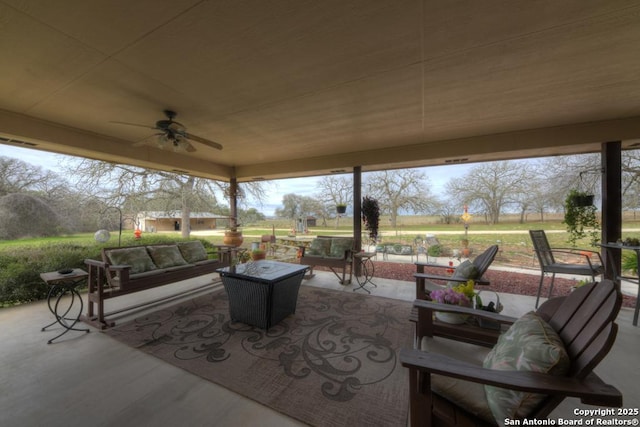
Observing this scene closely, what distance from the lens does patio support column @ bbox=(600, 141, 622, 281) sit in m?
3.36

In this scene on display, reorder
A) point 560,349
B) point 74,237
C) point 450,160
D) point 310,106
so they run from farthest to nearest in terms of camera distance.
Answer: point 74,237 < point 450,160 < point 310,106 < point 560,349

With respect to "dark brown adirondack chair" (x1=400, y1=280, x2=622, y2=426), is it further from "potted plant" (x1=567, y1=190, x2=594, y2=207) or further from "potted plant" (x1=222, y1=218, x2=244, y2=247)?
"potted plant" (x1=222, y1=218, x2=244, y2=247)

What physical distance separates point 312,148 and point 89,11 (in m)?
3.53

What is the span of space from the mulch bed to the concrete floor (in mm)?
1327

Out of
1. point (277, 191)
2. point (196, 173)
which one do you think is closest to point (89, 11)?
point (196, 173)

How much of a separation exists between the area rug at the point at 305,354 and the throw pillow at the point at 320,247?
1.52m

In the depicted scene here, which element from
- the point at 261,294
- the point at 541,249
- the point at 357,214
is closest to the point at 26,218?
the point at 261,294

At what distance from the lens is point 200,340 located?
2.49m

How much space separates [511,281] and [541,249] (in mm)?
1539

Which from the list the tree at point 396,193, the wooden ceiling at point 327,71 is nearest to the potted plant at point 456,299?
the wooden ceiling at point 327,71

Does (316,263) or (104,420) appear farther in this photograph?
(316,263)

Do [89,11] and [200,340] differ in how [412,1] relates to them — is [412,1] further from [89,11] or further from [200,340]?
[200,340]

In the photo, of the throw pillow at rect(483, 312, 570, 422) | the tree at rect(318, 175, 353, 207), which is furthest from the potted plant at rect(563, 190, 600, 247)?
the tree at rect(318, 175, 353, 207)

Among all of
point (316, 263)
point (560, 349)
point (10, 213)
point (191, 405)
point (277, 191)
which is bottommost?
point (191, 405)
